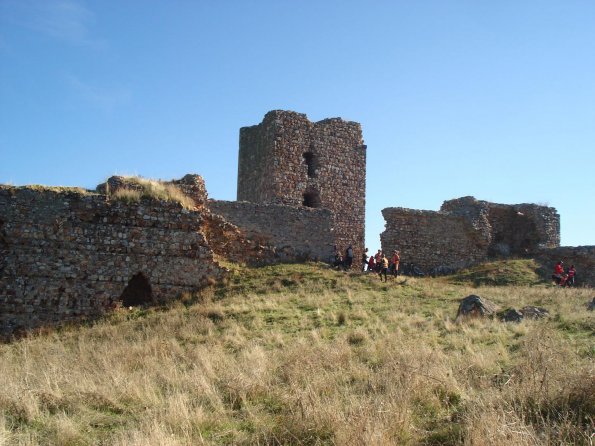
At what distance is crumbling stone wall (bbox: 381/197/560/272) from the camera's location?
953 inches

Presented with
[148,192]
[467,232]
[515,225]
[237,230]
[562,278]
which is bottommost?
[562,278]

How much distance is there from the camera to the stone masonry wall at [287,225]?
19.5 m

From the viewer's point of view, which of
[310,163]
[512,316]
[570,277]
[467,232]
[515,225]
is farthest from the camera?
[515,225]

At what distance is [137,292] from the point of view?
Result: 15.3 metres

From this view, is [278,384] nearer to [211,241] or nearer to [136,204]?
[136,204]

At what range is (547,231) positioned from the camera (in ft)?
88.3

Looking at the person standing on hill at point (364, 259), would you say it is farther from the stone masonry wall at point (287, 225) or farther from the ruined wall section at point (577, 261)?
the ruined wall section at point (577, 261)

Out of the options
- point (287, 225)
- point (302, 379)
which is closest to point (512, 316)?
point (302, 379)

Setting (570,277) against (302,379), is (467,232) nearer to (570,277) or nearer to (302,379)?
(570,277)

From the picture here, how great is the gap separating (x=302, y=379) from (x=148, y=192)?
367 inches

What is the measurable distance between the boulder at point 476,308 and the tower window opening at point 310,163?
1246cm

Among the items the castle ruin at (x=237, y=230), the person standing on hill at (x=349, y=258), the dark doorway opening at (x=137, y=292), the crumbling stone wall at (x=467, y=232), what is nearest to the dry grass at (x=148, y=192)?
the castle ruin at (x=237, y=230)

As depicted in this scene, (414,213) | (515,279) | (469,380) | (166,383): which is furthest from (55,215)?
(515,279)

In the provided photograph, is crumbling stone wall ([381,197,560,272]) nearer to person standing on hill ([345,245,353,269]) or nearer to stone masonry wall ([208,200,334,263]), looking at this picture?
person standing on hill ([345,245,353,269])
